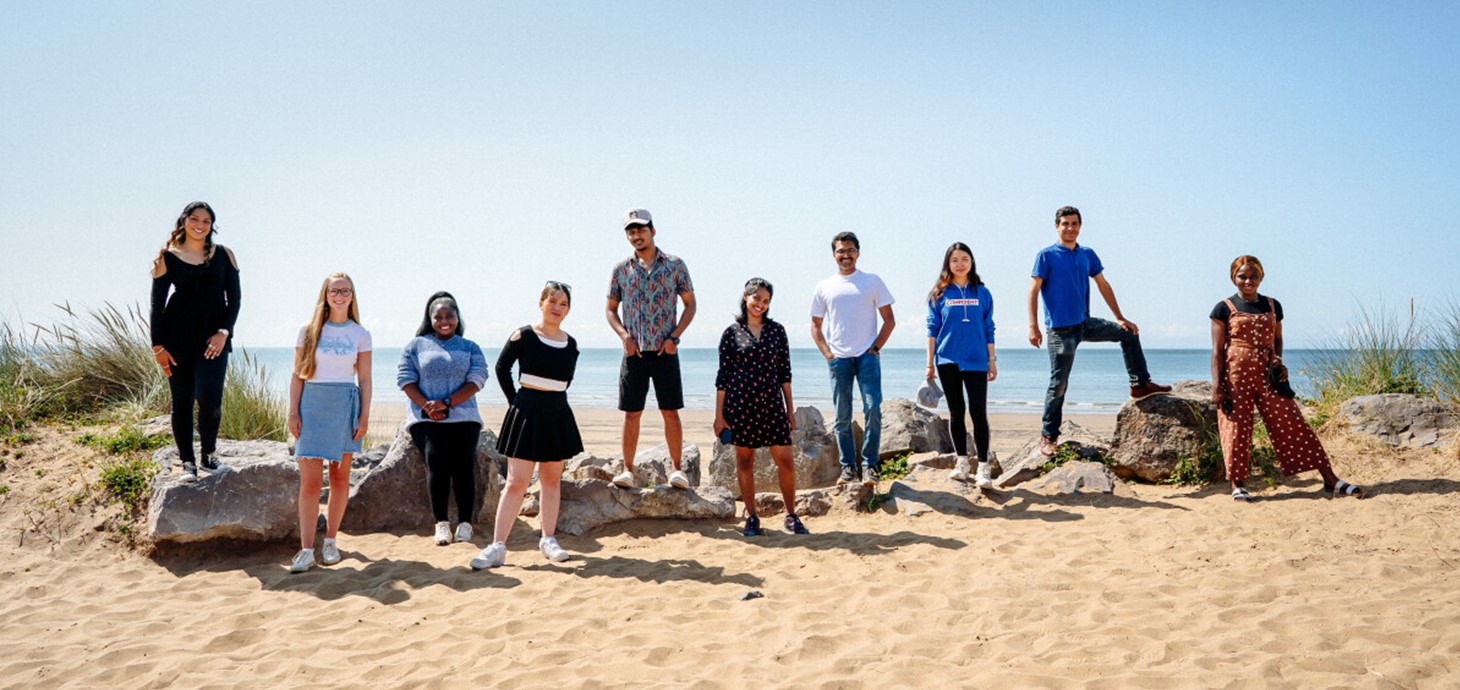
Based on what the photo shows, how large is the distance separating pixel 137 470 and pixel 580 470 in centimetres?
370

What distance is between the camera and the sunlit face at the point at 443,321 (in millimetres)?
6363

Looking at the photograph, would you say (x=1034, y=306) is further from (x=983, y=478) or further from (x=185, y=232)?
(x=185, y=232)

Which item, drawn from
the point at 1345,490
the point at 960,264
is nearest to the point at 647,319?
the point at 960,264

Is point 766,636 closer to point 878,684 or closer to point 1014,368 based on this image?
point 878,684

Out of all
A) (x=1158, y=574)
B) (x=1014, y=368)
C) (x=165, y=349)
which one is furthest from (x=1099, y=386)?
(x=165, y=349)

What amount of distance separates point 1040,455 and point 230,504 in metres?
6.79

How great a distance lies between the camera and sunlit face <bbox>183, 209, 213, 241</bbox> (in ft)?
19.6

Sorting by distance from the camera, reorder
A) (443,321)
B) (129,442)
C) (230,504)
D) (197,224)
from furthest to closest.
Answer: (129,442) → (443,321) → (230,504) → (197,224)

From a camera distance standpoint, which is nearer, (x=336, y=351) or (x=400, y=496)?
(x=336, y=351)

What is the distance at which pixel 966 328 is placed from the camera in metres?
6.86

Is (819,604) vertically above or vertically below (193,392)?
below

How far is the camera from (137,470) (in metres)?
7.18

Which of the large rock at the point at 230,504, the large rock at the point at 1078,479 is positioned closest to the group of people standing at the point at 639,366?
the large rock at the point at 230,504

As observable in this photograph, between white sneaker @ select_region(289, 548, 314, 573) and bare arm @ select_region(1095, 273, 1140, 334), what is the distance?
642 centimetres
